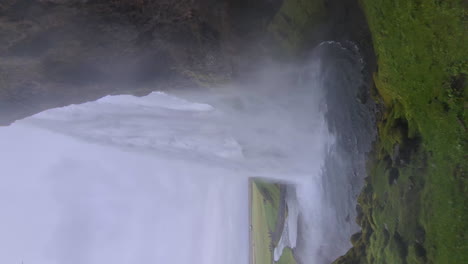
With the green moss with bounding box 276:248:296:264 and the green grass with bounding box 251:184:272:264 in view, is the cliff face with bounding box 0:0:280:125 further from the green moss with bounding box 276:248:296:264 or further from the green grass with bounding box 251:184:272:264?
the green grass with bounding box 251:184:272:264

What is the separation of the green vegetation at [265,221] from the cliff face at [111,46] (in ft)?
38.4

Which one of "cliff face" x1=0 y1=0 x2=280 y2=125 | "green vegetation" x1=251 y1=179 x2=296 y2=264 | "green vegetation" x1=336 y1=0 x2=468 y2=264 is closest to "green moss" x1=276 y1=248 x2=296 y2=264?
"green vegetation" x1=251 y1=179 x2=296 y2=264

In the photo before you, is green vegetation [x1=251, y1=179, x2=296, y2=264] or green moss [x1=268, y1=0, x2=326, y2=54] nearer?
green moss [x1=268, y1=0, x2=326, y2=54]

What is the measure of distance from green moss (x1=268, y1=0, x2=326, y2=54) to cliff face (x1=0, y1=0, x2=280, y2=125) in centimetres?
26

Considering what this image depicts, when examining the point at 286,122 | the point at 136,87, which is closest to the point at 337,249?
the point at 286,122

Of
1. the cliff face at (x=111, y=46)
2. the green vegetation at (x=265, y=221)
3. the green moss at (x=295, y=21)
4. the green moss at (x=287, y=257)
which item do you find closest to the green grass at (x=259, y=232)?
the green vegetation at (x=265, y=221)

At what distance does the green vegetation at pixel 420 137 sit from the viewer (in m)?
4.04

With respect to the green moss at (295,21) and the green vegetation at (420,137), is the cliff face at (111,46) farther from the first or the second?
the green vegetation at (420,137)

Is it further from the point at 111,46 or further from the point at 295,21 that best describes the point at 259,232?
the point at 111,46

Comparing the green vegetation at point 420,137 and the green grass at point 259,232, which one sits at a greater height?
the green vegetation at point 420,137

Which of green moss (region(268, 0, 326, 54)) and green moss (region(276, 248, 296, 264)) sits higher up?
green moss (region(268, 0, 326, 54))

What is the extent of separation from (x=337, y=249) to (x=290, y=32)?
667 centimetres

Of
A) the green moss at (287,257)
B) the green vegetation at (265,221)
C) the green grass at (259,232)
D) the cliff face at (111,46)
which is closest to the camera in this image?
the cliff face at (111,46)

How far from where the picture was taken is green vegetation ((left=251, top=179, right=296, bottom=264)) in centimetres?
2159
